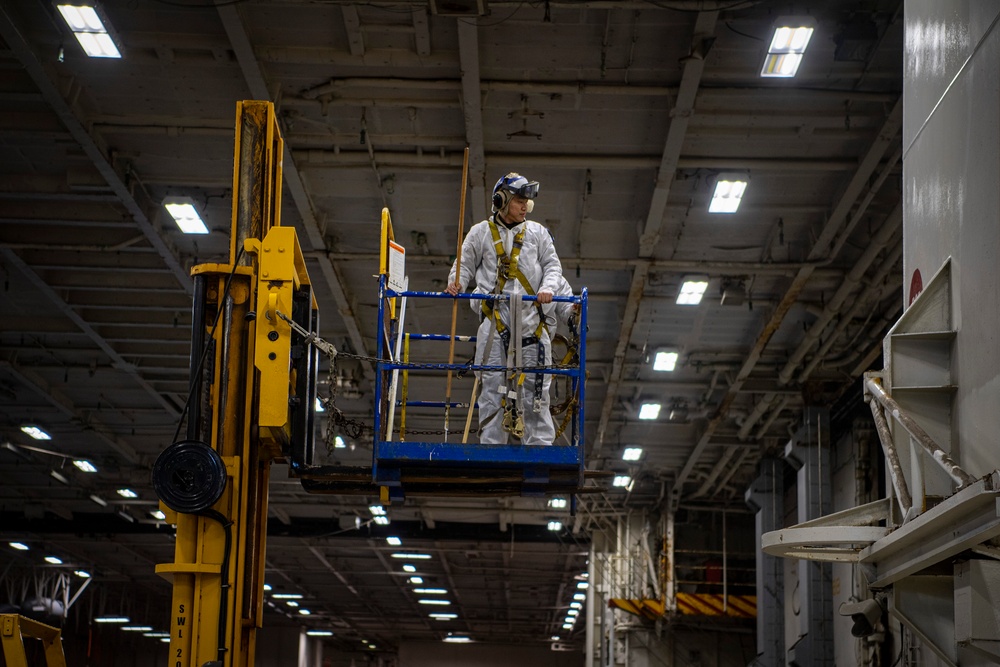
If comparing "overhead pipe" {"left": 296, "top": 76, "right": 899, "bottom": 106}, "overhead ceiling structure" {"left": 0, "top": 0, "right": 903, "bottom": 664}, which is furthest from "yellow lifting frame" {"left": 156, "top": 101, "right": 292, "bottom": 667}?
"overhead pipe" {"left": 296, "top": 76, "right": 899, "bottom": 106}

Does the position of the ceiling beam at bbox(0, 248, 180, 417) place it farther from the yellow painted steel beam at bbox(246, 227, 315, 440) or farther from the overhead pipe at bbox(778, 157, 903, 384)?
the overhead pipe at bbox(778, 157, 903, 384)

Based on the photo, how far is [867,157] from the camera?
15.1 metres

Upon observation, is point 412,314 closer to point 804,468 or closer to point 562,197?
point 562,197

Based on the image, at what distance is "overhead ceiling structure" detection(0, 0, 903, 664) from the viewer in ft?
44.1

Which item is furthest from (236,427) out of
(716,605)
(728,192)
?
(716,605)

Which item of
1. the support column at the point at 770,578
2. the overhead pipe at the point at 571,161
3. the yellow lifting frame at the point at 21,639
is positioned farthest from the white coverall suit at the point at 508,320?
the support column at the point at 770,578

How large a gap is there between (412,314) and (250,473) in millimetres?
13146

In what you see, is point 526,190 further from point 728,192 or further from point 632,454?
point 632,454

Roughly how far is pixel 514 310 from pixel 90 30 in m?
6.91

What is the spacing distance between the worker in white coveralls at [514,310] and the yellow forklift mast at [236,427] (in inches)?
62.9

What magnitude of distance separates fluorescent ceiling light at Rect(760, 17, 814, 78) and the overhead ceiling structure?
0.11 m

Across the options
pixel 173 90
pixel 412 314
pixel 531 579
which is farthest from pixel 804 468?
pixel 531 579

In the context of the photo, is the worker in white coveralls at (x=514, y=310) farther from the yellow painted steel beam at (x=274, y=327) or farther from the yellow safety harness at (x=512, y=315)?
the yellow painted steel beam at (x=274, y=327)

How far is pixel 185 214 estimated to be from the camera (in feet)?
57.0
